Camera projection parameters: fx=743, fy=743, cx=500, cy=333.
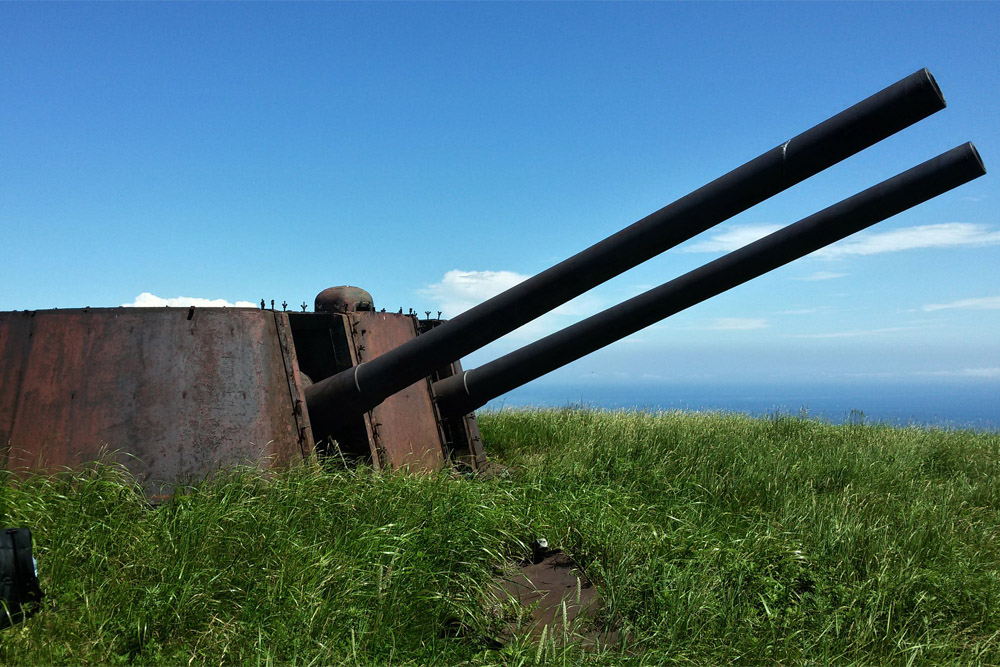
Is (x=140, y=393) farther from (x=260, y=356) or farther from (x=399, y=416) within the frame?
(x=399, y=416)

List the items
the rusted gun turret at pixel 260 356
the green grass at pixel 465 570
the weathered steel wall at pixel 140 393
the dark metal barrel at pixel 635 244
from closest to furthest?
the green grass at pixel 465 570 → the dark metal barrel at pixel 635 244 → the rusted gun turret at pixel 260 356 → the weathered steel wall at pixel 140 393

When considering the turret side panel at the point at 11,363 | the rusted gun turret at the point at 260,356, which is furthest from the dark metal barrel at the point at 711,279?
the turret side panel at the point at 11,363

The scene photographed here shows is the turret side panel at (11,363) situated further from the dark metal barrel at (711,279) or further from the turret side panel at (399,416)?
the dark metal barrel at (711,279)

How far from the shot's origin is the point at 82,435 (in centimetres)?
380

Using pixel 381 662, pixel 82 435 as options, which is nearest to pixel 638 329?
pixel 381 662

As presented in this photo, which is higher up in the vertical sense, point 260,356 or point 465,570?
point 260,356

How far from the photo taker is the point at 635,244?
136 inches

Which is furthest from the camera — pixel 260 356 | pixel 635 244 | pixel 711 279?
pixel 711 279

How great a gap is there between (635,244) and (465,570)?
1.68 m

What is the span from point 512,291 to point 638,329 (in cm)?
112

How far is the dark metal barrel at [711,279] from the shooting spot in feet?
11.7

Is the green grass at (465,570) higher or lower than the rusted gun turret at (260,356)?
lower

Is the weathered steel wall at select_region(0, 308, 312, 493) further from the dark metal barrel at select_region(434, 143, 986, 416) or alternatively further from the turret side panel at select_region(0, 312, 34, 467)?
the dark metal barrel at select_region(434, 143, 986, 416)

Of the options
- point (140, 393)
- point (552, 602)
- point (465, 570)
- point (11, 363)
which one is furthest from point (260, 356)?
point (552, 602)
